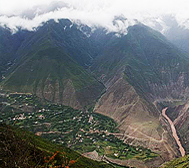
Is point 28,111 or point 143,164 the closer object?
point 143,164

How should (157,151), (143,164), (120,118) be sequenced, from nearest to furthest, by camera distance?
(143,164) < (157,151) < (120,118)

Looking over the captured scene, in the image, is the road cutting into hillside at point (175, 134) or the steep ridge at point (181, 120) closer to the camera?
the road cutting into hillside at point (175, 134)

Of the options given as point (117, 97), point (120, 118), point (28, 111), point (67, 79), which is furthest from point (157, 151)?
point (67, 79)

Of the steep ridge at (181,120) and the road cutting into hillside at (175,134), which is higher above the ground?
the steep ridge at (181,120)

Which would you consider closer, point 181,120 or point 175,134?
point 175,134

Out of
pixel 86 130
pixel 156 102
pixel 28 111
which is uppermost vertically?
pixel 156 102

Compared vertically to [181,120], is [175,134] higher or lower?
lower

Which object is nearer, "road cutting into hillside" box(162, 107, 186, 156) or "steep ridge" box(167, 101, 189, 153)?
"road cutting into hillside" box(162, 107, 186, 156)

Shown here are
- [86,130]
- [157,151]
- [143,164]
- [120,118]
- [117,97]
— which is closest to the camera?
[143,164]

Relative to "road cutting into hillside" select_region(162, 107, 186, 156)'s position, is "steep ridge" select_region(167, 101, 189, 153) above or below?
above

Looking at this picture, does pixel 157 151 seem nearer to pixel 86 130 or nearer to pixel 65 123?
pixel 86 130

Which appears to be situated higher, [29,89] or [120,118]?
[120,118]
